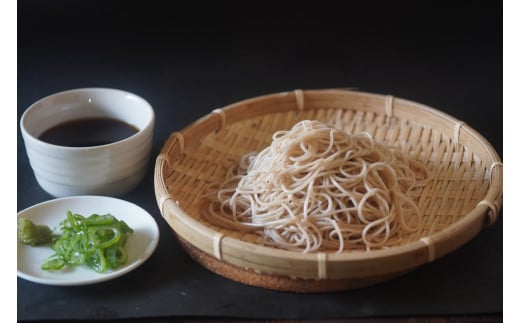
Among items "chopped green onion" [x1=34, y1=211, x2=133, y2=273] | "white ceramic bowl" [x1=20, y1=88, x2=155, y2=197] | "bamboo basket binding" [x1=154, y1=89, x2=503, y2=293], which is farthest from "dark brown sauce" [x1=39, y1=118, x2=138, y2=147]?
"chopped green onion" [x1=34, y1=211, x2=133, y2=273]

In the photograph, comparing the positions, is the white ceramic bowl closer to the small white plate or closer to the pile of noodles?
the small white plate

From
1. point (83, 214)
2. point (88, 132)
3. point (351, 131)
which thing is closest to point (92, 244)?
point (83, 214)

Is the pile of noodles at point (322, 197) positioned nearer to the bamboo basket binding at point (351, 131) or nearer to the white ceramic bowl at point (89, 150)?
the bamboo basket binding at point (351, 131)

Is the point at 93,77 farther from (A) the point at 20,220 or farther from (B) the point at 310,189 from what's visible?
(B) the point at 310,189

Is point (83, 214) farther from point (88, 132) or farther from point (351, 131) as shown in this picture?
point (351, 131)

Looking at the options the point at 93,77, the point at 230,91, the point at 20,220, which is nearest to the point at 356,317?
the point at 20,220

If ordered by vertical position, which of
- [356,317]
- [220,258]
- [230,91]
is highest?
[230,91]
